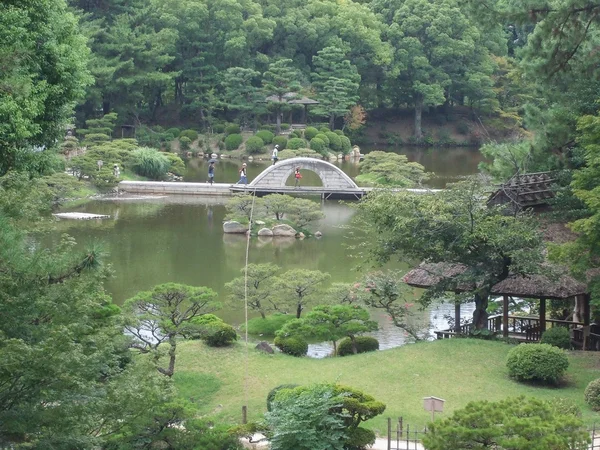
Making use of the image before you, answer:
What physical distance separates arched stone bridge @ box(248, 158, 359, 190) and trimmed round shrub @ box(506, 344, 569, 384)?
21.0 metres

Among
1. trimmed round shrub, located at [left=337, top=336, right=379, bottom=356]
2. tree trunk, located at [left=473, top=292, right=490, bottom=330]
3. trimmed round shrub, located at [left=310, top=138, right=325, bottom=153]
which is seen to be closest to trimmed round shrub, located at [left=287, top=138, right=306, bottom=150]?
trimmed round shrub, located at [left=310, top=138, right=325, bottom=153]

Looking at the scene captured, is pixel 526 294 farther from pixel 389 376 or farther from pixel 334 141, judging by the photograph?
pixel 334 141

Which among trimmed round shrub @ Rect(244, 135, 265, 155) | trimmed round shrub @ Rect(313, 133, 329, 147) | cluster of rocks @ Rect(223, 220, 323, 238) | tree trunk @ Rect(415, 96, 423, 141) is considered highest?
tree trunk @ Rect(415, 96, 423, 141)

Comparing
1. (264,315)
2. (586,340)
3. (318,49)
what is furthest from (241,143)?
(586,340)

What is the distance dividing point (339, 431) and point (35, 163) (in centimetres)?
624

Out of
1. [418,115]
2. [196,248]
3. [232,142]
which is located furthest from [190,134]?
[196,248]

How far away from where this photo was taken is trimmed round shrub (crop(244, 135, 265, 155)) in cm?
4716

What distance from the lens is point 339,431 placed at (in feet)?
35.5

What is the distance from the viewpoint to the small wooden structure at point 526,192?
17.0 meters

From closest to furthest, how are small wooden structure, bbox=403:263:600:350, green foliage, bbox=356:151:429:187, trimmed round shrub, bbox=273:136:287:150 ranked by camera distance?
small wooden structure, bbox=403:263:600:350 → green foliage, bbox=356:151:429:187 → trimmed round shrub, bbox=273:136:287:150

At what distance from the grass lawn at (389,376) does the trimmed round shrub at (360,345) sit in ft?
3.50

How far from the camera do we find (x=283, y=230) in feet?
93.1

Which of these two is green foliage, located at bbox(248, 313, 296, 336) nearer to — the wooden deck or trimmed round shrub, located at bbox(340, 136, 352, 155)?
the wooden deck

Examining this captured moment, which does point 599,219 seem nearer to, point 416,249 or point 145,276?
point 416,249
